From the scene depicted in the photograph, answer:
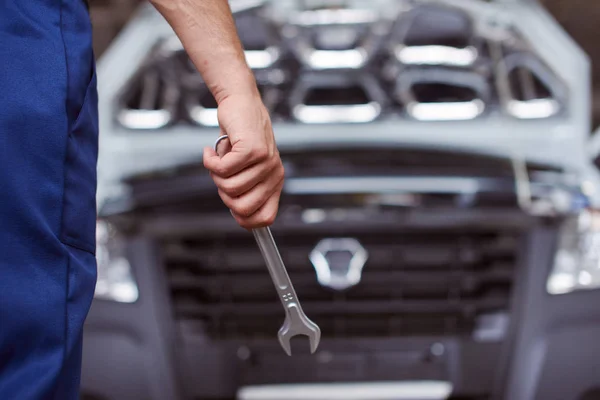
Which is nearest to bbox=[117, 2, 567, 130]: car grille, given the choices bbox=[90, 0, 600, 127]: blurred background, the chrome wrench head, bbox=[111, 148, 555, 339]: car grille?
bbox=[111, 148, 555, 339]: car grille

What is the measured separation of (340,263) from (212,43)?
78 cm

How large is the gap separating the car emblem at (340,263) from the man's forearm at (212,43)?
719mm

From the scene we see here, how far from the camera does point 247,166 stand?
3.07 ft

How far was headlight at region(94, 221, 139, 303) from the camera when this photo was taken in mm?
1659

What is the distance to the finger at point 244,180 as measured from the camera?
0.93 meters

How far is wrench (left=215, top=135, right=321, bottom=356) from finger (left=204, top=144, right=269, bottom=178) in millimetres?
143

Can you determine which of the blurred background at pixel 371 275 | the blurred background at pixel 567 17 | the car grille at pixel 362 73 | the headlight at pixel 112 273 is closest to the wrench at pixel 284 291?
the blurred background at pixel 371 275

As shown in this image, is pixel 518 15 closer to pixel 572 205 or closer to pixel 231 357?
pixel 572 205

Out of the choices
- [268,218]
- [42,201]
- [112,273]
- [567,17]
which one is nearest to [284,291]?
[268,218]

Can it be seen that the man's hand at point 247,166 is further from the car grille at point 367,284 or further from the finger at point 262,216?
the car grille at point 367,284

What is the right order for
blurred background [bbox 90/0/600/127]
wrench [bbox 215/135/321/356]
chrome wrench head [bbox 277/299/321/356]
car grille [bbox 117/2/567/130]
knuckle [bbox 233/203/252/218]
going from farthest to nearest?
1. blurred background [bbox 90/0/600/127]
2. car grille [bbox 117/2/567/130]
3. chrome wrench head [bbox 277/299/321/356]
4. wrench [bbox 215/135/321/356]
5. knuckle [bbox 233/203/252/218]

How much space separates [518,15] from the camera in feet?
7.82

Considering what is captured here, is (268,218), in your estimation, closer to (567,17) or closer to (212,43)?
(212,43)

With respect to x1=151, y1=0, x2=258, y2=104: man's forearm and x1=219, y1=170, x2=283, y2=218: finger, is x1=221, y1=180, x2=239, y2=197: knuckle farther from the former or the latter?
x1=151, y1=0, x2=258, y2=104: man's forearm
